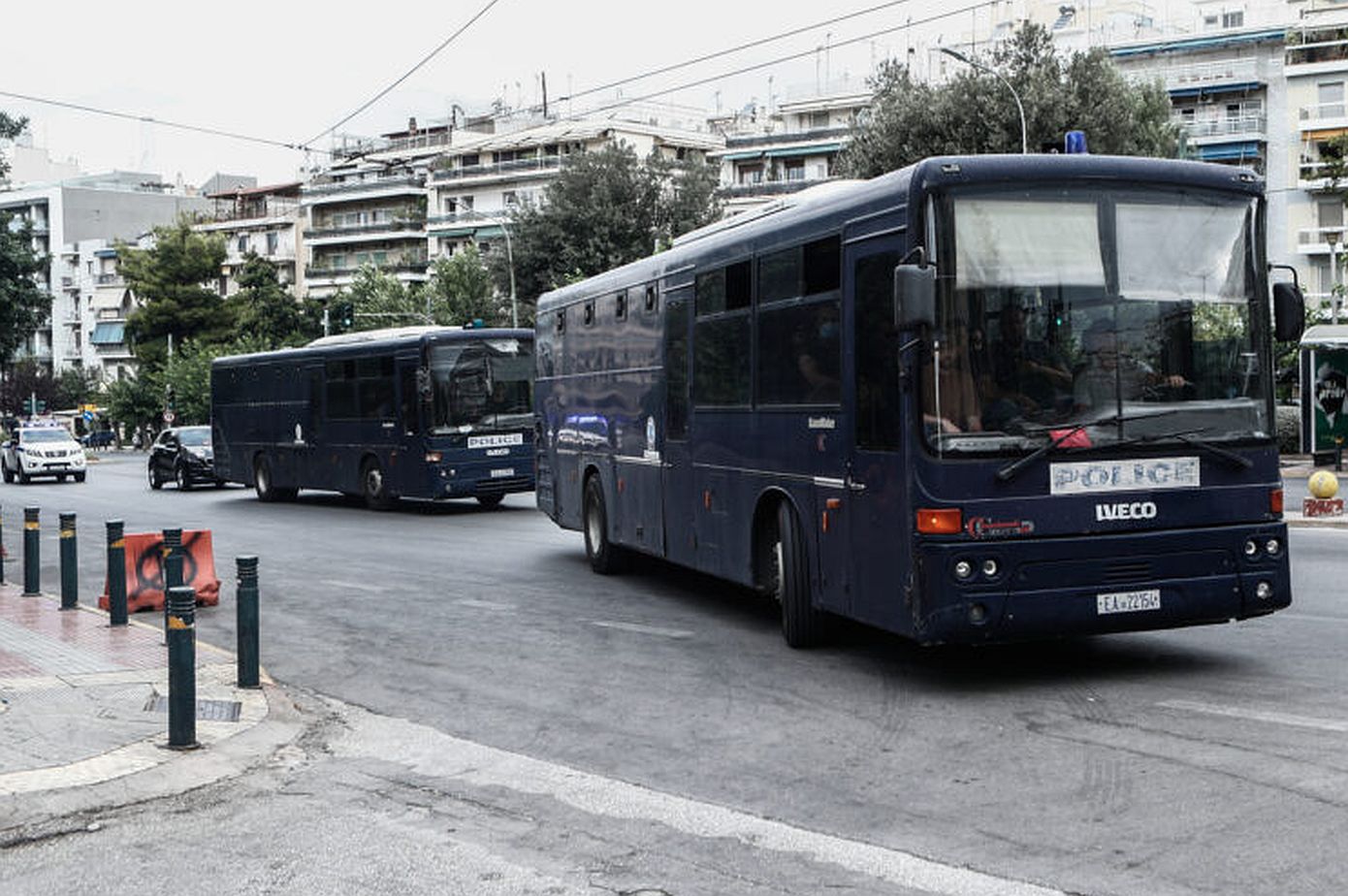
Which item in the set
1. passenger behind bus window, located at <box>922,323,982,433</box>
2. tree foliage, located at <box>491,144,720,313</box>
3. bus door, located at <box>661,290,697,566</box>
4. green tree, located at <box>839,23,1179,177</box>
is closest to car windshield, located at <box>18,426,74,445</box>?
tree foliage, located at <box>491,144,720,313</box>

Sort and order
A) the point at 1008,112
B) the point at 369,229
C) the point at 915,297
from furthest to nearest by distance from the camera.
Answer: the point at 369,229 < the point at 1008,112 < the point at 915,297

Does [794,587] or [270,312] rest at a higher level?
[270,312]

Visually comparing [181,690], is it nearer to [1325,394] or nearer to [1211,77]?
[1325,394]

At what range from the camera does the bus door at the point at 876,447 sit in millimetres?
9508

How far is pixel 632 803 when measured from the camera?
729 cm

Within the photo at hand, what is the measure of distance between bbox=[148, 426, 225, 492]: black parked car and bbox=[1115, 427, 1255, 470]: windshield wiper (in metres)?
34.1

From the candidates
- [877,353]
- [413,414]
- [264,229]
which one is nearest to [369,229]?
[264,229]

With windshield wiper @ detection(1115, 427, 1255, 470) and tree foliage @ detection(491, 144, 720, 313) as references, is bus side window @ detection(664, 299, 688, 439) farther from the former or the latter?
tree foliage @ detection(491, 144, 720, 313)

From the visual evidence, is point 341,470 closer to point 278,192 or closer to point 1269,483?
point 1269,483

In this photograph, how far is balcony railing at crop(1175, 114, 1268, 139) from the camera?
71562 mm

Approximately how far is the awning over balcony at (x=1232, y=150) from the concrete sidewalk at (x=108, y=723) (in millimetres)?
66399

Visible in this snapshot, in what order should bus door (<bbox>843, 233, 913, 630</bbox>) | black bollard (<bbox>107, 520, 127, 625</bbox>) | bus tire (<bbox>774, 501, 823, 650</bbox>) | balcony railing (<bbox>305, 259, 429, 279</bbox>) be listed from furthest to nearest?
1. balcony railing (<bbox>305, 259, 429, 279</bbox>)
2. black bollard (<bbox>107, 520, 127, 625</bbox>)
3. bus tire (<bbox>774, 501, 823, 650</bbox>)
4. bus door (<bbox>843, 233, 913, 630</bbox>)

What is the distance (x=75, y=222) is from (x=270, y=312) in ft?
153

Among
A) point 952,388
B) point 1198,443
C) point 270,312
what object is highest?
point 270,312
